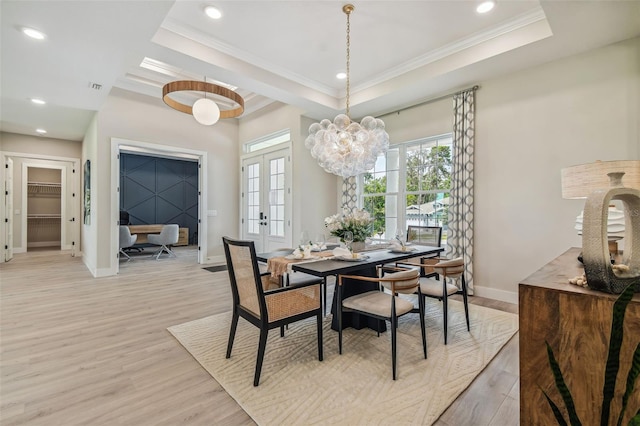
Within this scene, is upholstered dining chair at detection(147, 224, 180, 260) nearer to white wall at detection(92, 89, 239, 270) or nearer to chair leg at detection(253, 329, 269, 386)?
white wall at detection(92, 89, 239, 270)

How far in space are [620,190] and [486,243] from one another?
130 inches

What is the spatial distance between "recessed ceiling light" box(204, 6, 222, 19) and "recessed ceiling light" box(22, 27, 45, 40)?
5.43 ft

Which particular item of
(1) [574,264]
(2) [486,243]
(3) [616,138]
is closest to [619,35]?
(3) [616,138]

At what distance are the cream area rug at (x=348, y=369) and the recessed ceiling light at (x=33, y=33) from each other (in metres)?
3.28

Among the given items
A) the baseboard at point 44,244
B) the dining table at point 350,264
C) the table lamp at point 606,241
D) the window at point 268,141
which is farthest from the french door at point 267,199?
the baseboard at point 44,244

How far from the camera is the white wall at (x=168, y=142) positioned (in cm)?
534

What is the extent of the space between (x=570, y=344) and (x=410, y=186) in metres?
4.16

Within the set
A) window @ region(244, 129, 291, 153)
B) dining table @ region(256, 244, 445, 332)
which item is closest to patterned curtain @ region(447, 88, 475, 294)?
dining table @ region(256, 244, 445, 332)

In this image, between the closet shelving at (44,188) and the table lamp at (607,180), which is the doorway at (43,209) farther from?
the table lamp at (607,180)

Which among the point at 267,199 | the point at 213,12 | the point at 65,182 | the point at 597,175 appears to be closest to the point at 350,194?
the point at 267,199

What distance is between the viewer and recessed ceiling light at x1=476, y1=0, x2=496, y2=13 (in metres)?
2.99

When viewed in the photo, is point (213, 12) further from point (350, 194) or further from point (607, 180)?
point (607, 180)

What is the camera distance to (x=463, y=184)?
4250mm

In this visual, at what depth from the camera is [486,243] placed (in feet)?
13.5
